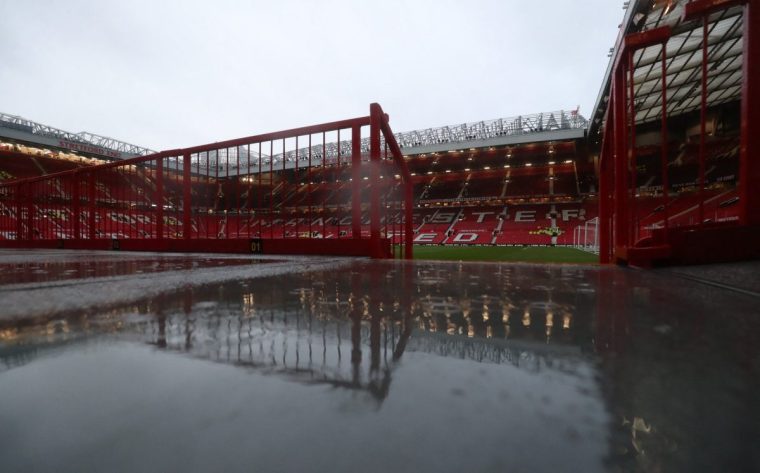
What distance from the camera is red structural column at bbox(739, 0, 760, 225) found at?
2975 millimetres

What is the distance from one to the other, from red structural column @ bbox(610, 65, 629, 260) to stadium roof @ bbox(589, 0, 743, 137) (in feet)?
11.5

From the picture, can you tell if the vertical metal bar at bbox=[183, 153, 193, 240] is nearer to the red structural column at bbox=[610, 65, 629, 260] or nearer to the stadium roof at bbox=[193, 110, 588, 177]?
the red structural column at bbox=[610, 65, 629, 260]

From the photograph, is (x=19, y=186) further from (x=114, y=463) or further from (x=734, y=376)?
(x=734, y=376)

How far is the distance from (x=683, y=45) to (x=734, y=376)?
1646 centimetres

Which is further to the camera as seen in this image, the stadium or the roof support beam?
the roof support beam

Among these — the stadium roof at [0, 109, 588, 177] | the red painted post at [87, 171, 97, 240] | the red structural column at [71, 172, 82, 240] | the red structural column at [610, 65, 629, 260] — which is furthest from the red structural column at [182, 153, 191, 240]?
the stadium roof at [0, 109, 588, 177]

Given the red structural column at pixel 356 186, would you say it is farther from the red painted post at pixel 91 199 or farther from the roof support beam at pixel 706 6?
the red painted post at pixel 91 199

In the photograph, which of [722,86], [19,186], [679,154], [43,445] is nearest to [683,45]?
[722,86]

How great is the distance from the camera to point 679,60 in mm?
12953

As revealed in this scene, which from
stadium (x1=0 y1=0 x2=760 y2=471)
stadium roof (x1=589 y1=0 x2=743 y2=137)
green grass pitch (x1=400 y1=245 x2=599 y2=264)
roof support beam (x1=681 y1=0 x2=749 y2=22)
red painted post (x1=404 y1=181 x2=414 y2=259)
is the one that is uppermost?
stadium roof (x1=589 y1=0 x2=743 y2=137)

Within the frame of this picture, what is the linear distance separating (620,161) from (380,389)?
4339 mm

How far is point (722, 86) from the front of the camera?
16.6 meters

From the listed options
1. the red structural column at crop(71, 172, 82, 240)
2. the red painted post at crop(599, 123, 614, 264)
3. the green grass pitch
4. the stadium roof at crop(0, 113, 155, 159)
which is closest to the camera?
the red painted post at crop(599, 123, 614, 264)

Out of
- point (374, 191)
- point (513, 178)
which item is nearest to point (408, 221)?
point (374, 191)
